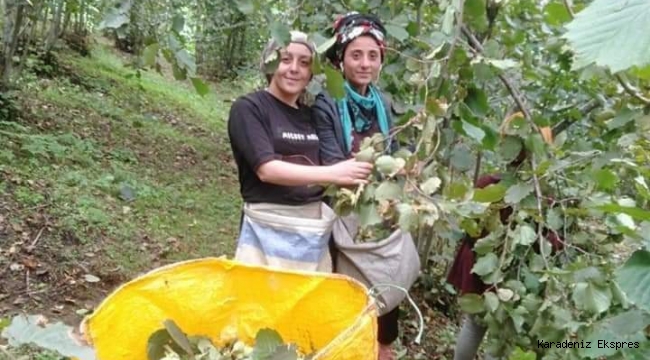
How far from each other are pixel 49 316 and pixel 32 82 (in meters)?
4.12

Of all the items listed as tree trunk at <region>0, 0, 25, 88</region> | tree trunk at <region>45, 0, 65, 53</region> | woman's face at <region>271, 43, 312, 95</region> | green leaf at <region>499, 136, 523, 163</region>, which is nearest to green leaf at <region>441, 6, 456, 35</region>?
green leaf at <region>499, 136, 523, 163</region>

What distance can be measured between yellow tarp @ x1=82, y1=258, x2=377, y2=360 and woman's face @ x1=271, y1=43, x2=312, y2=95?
0.54 m

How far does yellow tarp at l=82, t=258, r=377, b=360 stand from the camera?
167 centimetres

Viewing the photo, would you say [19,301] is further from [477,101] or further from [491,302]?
[477,101]

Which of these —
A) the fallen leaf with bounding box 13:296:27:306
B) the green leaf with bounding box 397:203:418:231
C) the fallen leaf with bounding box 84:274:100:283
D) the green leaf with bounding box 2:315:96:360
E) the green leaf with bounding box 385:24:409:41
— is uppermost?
the green leaf with bounding box 385:24:409:41

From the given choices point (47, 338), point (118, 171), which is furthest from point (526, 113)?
point (118, 171)

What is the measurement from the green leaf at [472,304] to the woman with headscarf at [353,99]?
1.42ft

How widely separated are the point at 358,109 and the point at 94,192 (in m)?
2.69

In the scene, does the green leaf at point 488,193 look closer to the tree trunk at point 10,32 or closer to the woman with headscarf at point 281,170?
the woman with headscarf at point 281,170

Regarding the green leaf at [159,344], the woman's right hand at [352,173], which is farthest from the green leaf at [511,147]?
the green leaf at [159,344]

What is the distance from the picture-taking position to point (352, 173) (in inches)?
65.5

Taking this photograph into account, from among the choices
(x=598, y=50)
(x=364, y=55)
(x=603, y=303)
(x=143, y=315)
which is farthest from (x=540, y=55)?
(x=598, y=50)

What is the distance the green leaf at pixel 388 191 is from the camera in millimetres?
1485

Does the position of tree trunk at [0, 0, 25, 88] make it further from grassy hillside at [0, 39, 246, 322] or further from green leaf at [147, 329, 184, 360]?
green leaf at [147, 329, 184, 360]
